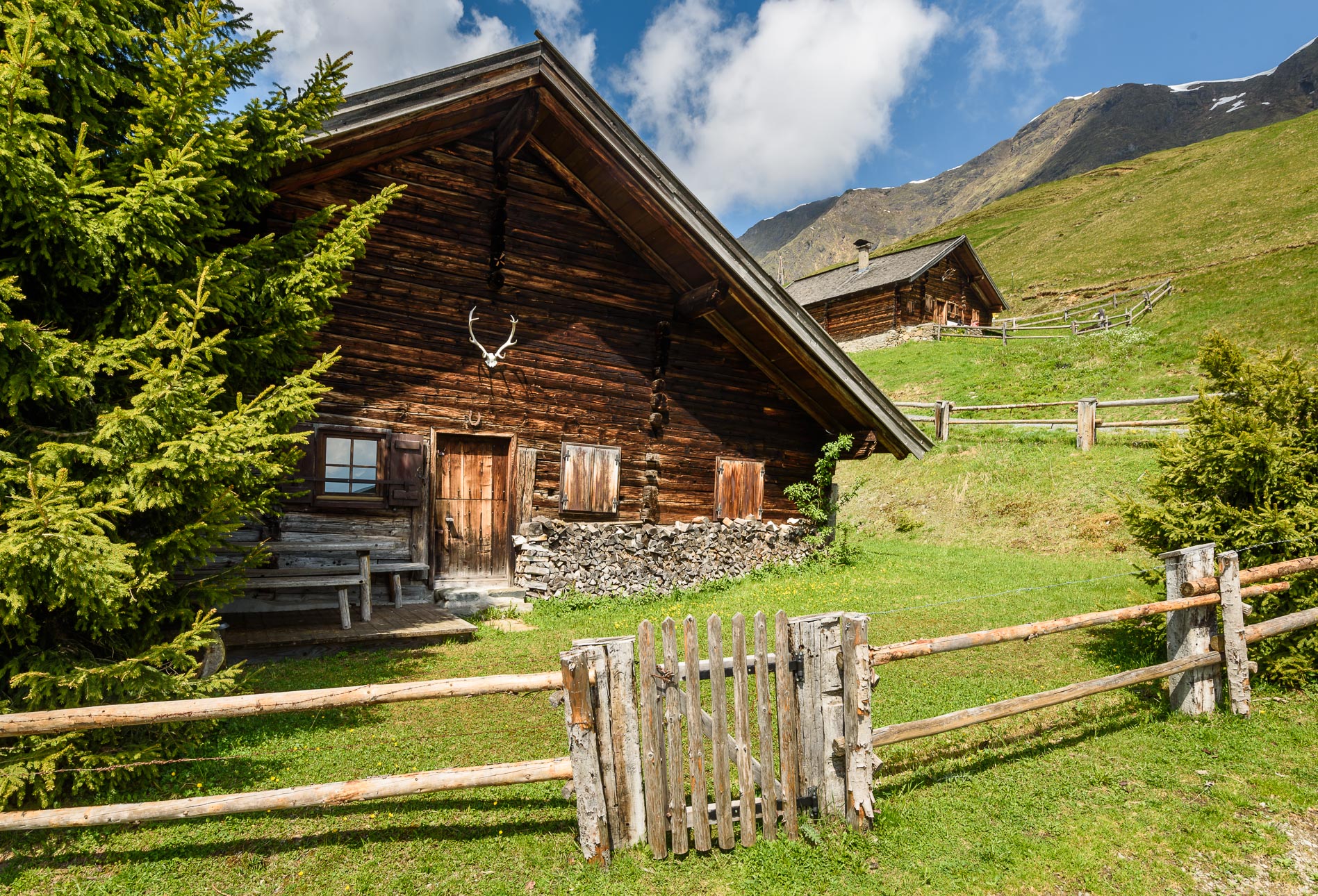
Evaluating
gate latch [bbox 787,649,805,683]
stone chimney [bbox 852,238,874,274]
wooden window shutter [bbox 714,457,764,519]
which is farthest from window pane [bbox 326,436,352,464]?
stone chimney [bbox 852,238,874,274]

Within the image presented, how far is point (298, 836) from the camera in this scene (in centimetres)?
410

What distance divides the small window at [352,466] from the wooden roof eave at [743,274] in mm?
5398

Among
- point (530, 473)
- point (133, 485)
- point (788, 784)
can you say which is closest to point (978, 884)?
point (788, 784)

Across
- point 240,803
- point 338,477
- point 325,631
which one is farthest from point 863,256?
point 240,803

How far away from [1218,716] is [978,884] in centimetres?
360

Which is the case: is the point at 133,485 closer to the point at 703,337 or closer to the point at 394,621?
the point at 394,621

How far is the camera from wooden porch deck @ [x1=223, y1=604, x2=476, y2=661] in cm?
754

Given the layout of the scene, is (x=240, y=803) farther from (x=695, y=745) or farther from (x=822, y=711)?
(x=822, y=711)

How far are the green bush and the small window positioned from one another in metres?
9.39

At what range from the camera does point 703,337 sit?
11.9 metres

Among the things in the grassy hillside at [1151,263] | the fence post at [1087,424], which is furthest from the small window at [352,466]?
the fence post at [1087,424]

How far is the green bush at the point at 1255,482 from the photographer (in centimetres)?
625

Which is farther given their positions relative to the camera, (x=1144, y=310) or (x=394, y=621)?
(x=1144, y=310)

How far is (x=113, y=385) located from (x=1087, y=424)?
18.8 meters
